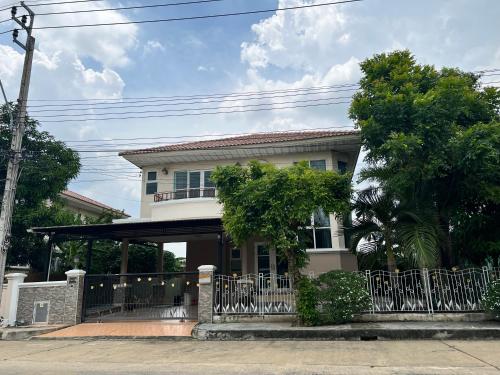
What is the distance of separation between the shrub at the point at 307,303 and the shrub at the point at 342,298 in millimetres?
194

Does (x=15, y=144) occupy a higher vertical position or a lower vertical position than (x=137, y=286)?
higher

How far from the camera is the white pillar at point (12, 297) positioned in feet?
38.6

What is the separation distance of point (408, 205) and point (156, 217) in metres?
10.1

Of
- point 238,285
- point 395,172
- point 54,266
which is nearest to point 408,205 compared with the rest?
point 395,172

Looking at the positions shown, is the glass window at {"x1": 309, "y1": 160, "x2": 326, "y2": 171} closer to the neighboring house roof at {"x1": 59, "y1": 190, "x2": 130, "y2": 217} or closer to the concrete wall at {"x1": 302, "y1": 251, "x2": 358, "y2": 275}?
the concrete wall at {"x1": 302, "y1": 251, "x2": 358, "y2": 275}

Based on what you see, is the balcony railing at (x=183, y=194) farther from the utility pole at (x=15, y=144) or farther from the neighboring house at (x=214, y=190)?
the utility pole at (x=15, y=144)

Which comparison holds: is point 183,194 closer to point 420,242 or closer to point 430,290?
point 420,242

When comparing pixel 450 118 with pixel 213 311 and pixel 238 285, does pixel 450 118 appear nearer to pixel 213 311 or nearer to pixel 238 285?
pixel 238 285

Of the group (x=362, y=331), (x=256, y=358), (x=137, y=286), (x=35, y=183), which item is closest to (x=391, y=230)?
(x=362, y=331)

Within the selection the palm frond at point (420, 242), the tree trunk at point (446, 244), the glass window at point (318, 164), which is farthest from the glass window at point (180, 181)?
the tree trunk at point (446, 244)

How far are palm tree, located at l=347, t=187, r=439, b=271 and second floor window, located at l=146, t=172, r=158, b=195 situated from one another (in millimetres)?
9327

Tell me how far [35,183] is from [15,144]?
16.4 feet

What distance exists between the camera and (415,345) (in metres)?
7.98

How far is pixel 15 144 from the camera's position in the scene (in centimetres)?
1185
